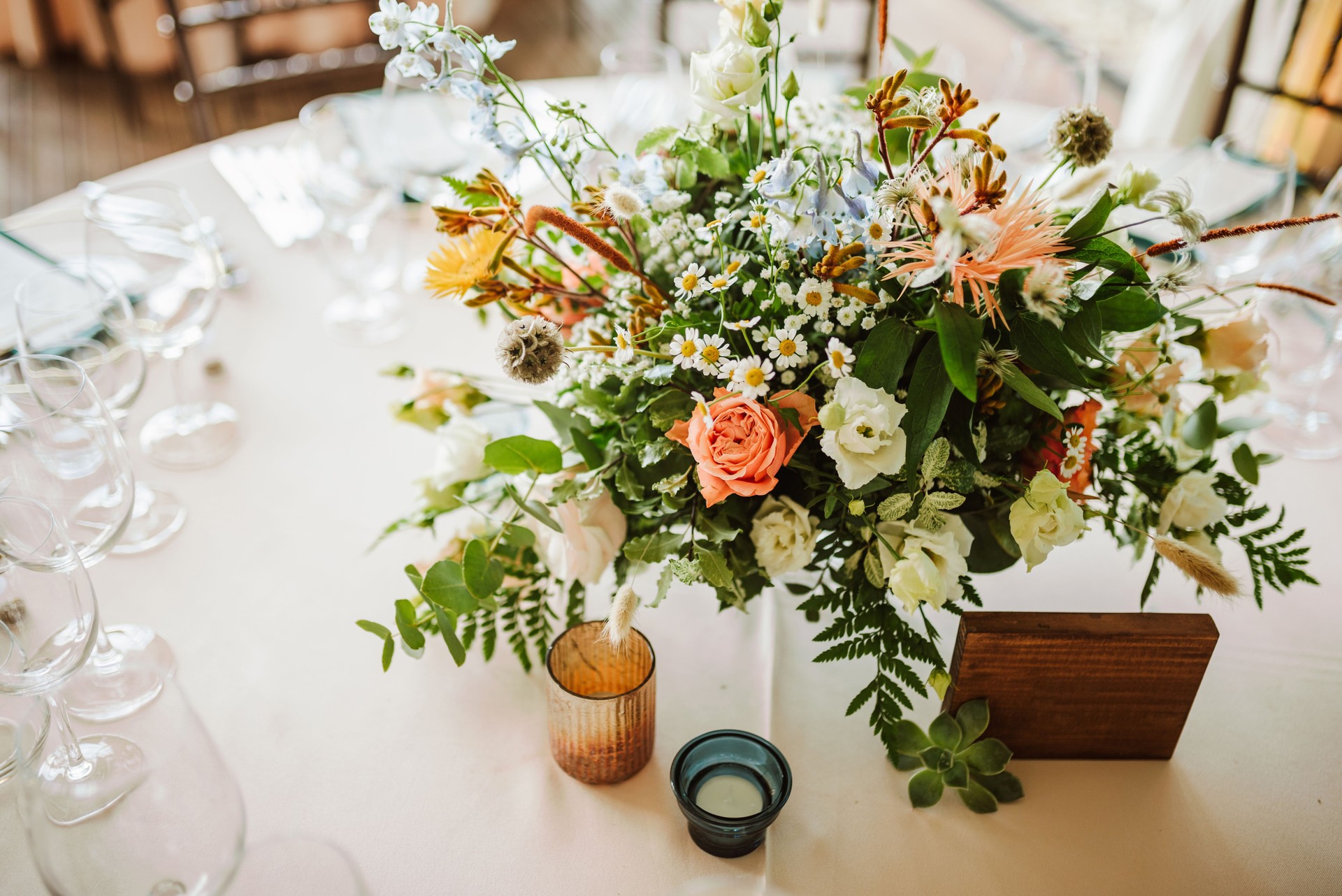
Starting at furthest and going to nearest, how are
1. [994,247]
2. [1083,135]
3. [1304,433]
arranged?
[1304,433]
[1083,135]
[994,247]

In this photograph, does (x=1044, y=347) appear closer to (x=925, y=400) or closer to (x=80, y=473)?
(x=925, y=400)

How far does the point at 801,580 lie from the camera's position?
89cm

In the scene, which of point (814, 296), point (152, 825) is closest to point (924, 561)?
point (814, 296)

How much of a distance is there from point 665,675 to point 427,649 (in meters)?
0.22

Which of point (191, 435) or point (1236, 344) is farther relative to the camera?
point (191, 435)

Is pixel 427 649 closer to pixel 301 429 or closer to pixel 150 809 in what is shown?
pixel 150 809

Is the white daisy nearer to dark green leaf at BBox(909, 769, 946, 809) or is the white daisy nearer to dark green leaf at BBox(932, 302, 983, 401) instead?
dark green leaf at BBox(932, 302, 983, 401)

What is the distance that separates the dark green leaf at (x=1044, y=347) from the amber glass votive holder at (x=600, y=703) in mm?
359

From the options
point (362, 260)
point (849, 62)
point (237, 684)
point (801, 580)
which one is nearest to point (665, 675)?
point (801, 580)

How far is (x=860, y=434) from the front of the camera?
63 cm

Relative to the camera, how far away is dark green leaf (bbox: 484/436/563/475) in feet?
2.44

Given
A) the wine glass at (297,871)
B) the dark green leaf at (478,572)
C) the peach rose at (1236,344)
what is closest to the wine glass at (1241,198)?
the peach rose at (1236,344)

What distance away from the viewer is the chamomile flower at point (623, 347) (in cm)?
69

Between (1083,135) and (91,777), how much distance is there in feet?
2.87
